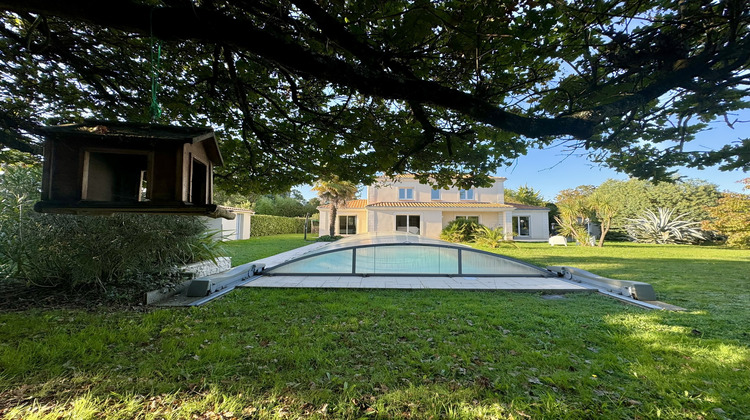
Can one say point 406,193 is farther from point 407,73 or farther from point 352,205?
point 407,73

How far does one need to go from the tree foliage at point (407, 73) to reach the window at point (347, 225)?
2148 centimetres

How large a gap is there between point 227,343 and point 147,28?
3260mm

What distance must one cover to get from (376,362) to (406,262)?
5.20 m

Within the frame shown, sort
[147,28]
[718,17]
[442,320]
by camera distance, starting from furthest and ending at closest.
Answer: [442,320]
[718,17]
[147,28]

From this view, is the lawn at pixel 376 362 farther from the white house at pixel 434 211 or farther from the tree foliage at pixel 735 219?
the tree foliage at pixel 735 219

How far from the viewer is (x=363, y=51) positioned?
97.2 inches

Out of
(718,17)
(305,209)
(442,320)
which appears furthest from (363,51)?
(305,209)

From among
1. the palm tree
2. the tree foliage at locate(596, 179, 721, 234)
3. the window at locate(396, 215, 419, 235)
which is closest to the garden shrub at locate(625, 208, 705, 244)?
the tree foliage at locate(596, 179, 721, 234)

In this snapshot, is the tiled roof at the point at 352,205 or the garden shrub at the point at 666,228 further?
the tiled roof at the point at 352,205

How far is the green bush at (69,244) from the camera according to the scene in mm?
4836

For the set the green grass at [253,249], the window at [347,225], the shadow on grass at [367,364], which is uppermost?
the window at [347,225]

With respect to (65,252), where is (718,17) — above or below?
above

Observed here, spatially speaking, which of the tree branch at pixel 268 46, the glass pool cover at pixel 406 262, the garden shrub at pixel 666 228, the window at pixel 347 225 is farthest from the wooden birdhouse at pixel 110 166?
the garden shrub at pixel 666 228

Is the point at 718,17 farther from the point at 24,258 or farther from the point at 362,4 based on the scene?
the point at 24,258
